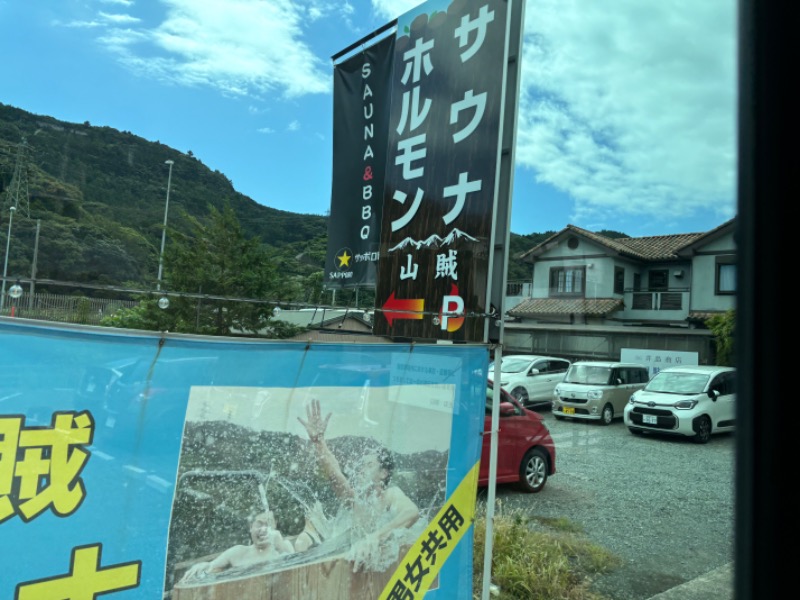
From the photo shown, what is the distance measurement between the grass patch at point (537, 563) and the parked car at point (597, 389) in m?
5.80

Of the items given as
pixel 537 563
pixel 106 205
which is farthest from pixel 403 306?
pixel 106 205

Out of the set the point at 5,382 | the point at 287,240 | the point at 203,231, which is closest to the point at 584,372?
the point at 5,382

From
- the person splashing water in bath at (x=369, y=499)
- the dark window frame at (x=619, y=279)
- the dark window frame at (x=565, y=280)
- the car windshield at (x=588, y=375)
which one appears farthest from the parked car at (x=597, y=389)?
the person splashing water in bath at (x=369, y=499)

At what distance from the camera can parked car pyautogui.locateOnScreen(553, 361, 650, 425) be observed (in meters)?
10.4

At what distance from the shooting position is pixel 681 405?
946cm

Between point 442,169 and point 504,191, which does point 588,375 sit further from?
point 504,191

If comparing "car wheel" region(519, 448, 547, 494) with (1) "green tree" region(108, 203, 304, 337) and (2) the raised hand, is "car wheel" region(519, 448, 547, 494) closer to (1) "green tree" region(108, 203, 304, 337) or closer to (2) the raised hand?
(2) the raised hand

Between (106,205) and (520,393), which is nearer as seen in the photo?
(520,393)

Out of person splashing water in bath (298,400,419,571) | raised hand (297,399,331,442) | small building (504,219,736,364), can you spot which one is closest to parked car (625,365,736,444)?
small building (504,219,736,364)

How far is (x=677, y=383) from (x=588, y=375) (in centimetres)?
177

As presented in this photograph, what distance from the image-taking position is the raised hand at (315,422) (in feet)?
8.15

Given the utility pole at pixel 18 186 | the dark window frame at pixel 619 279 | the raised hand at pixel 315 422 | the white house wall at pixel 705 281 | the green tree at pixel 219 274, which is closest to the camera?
the raised hand at pixel 315 422

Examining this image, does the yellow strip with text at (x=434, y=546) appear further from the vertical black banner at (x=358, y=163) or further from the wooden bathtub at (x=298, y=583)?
the vertical black banner at (x=358, y=163)

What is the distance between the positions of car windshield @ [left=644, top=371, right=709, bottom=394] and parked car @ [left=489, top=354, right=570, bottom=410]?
196 centimetres
